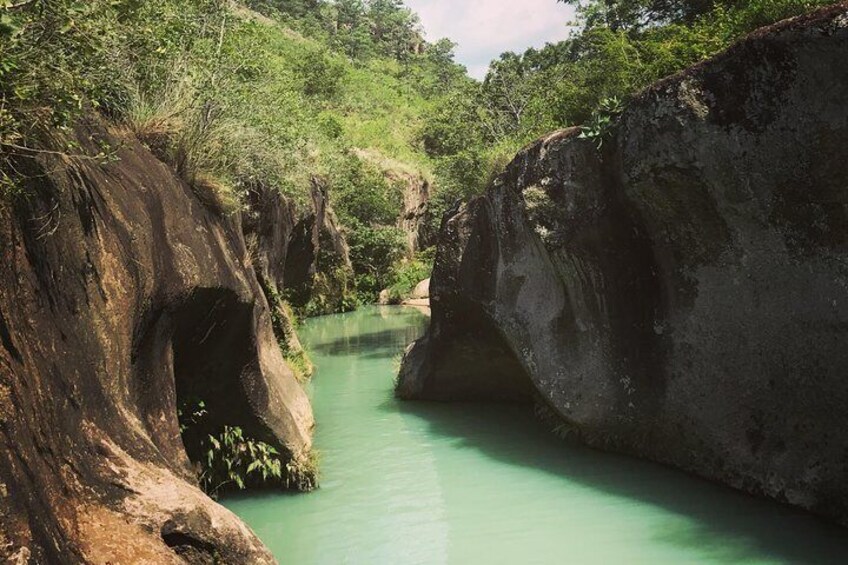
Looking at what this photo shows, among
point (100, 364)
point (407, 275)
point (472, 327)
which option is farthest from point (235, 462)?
point (407, 275)

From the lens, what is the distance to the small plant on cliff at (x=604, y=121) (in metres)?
9.45

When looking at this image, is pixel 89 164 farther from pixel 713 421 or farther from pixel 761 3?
pixel 761 3

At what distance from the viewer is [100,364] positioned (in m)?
5.14

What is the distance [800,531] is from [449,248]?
7816mm

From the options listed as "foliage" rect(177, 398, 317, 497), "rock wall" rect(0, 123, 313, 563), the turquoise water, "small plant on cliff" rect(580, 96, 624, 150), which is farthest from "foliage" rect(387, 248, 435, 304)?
"rock wall" rect(0, 123, 313, 563)

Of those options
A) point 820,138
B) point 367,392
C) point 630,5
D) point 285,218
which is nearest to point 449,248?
point 367,392

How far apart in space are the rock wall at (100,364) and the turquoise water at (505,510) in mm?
1896

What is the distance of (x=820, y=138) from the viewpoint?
710 centimetres

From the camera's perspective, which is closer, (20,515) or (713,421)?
(20,515)

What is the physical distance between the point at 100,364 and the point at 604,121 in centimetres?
668

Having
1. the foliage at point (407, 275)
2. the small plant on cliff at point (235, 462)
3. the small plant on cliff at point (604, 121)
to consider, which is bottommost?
the small plant on cliff at point (235, 462)

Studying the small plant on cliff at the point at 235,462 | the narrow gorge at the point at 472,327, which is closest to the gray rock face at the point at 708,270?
the narrow gorge at the point at 472,327

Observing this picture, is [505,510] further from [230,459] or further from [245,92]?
[245,92]

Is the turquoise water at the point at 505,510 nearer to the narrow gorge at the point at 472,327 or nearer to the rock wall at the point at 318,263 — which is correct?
the narrow gorge at the point at 472,327
